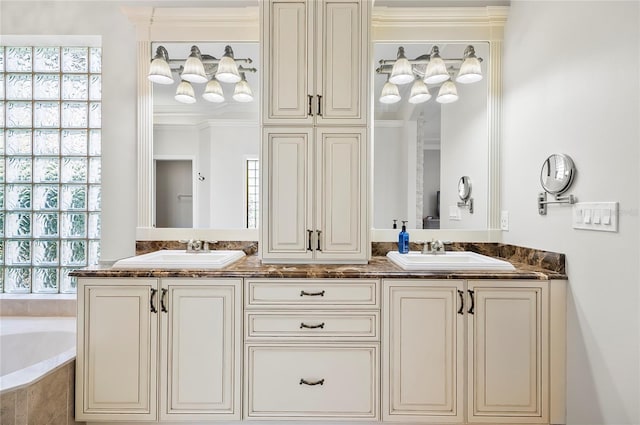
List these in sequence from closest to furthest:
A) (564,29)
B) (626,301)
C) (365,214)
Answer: (626,301)
(564,29)
(365,214)

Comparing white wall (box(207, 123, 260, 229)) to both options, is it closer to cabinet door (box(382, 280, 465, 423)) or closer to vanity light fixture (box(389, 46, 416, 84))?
vanity light fixture (box(389, 46, 416, 84))

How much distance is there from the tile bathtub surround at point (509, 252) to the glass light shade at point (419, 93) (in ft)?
2.97

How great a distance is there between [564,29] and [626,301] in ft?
3.96

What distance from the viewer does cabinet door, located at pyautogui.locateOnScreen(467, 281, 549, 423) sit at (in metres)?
1.54

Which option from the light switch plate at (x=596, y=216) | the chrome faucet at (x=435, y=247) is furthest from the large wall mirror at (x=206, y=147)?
the light switch plate at (x=596, y=216)

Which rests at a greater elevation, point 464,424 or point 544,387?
point 544,387

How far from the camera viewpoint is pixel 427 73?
2064 millimetres

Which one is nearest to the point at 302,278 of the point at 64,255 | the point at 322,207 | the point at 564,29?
the point at 322,207

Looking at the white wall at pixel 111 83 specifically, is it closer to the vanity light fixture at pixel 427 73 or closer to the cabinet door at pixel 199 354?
the cabinet door at pixel 199 354

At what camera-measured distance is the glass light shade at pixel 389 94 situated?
2064 millimetres

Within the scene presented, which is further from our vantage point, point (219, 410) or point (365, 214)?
point (365, 214)

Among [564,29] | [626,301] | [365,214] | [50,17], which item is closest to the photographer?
[626,301]

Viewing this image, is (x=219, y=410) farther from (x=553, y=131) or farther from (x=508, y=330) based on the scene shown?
(x=553, y=131)

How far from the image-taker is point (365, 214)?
69.5 inches
